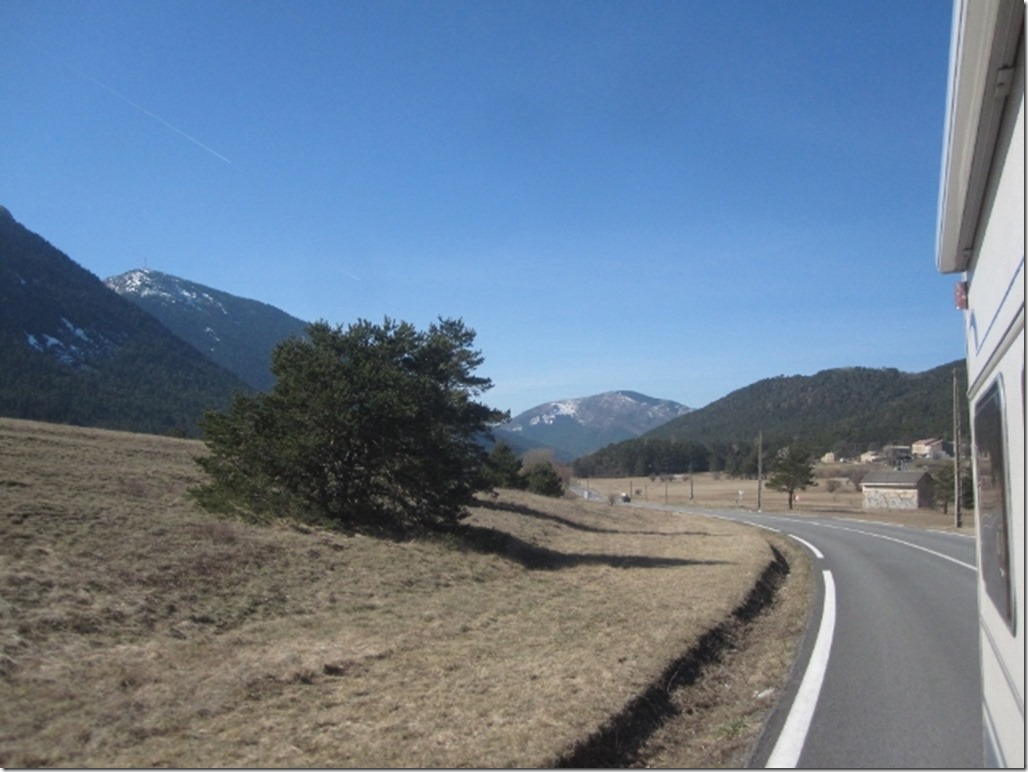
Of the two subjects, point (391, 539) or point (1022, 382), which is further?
point (391, 539)

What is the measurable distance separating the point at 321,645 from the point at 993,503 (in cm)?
711

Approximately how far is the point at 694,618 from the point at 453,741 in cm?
597

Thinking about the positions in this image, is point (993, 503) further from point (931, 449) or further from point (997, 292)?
point (931, 449)

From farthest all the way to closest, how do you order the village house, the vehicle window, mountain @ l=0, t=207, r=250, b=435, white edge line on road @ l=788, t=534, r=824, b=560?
mountain @ l=0, t=207, r=250, b=435
the village house
white edge line on road @ l=788, t=534, r=824, b=560
the vehicle window

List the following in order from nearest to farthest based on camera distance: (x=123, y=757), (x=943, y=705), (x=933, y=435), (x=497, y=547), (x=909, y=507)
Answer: (x=123, y=757)
(x=943, y=705)
(x=497, y=547)
(x=909, y=507)
(x=933, y=435)

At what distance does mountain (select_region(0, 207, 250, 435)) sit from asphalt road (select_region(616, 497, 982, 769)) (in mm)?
68184

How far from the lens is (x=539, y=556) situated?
20172mm

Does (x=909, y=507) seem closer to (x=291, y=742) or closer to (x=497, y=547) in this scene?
(x=497, y=547)

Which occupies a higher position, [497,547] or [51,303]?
[51,303]

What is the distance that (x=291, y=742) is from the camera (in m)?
5.65

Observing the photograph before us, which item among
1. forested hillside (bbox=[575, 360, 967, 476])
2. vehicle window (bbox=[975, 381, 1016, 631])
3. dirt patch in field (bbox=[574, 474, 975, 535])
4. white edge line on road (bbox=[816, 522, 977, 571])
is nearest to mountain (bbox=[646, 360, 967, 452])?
forested hillside (bbox=[575, 360, 967, 476])

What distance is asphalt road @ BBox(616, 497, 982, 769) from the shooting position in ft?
19.0

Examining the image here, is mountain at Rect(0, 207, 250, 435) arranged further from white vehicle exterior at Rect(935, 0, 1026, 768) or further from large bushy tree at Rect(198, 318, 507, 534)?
white vehicle exterior at Rect(935, 0, 1026, 768)

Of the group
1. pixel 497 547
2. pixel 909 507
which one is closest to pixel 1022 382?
pixel 497 547
